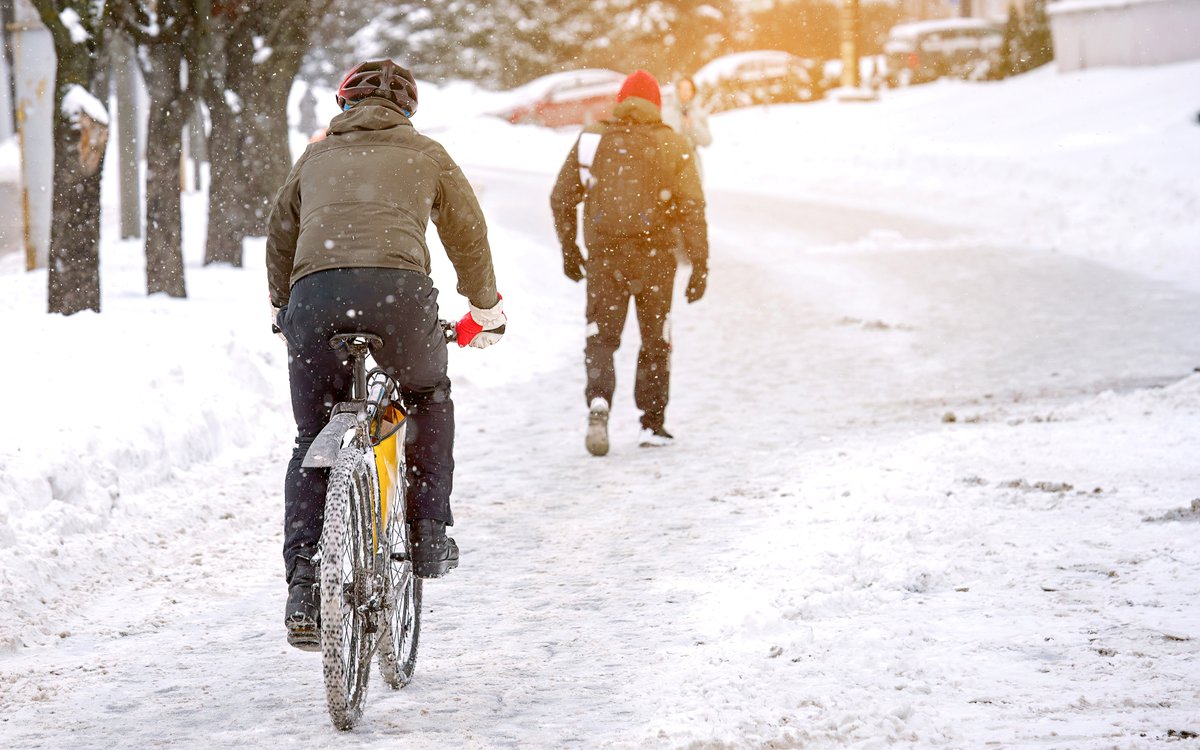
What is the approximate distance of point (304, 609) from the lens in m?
4.19

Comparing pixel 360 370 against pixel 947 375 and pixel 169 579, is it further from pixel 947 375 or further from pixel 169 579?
pixel 947 375

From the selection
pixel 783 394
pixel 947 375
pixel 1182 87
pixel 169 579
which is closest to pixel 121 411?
pixel 169 579

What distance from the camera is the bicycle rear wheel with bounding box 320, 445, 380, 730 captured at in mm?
4008

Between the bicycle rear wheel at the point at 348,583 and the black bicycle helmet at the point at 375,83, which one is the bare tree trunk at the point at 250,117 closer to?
the black bicycle helmet at the point at 375,83

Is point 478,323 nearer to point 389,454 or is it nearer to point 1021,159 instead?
point 389,454

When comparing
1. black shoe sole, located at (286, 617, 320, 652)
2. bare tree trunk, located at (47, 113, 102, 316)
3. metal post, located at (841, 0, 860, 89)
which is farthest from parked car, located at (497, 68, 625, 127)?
black shoe sole, located at (286, 617, 320, 652)

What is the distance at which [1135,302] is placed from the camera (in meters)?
14.1

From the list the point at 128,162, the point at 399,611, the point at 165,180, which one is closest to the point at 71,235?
the point at 165,180

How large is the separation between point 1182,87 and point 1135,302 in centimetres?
1827

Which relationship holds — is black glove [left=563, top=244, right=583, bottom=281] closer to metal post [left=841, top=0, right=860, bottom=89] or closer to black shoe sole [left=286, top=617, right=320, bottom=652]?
black shoe sole [left=286, top=617, right=320, bottom=652]

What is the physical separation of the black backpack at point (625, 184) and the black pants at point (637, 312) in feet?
0.45

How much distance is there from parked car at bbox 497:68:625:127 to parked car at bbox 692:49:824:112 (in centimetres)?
434

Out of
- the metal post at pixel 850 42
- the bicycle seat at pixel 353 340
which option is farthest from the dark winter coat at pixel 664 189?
the metal post at pixel 850 42

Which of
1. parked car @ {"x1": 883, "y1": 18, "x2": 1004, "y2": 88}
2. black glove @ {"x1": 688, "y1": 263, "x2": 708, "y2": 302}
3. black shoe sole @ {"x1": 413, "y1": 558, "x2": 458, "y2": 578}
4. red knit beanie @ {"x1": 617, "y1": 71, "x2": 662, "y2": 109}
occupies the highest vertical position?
parked car @ {"x1": 883, "y1": 18, "x2": 1004, "y2": 88}
